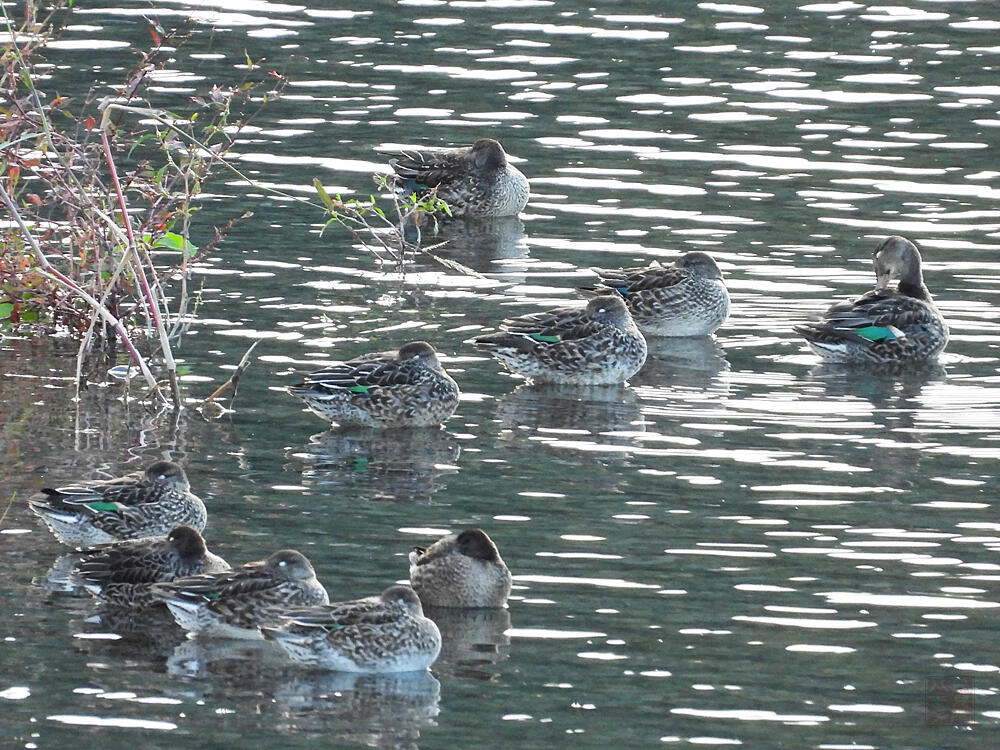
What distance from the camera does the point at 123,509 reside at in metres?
13.4

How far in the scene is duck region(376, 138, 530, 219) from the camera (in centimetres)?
2352

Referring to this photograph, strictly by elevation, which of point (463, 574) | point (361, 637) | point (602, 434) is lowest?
point (361, 637)

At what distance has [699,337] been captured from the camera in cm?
1952

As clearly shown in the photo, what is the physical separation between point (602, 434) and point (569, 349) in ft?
5.48

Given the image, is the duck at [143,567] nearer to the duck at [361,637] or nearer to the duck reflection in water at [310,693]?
the duck reflection in water at [310,693]

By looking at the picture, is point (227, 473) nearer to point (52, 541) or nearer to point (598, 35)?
point (52, 541)

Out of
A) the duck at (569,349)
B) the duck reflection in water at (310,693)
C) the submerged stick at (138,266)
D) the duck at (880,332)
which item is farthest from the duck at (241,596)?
the duck at (880,332)

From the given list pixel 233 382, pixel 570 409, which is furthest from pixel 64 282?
pixel 570 409

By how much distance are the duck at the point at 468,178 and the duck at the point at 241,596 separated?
458 inches

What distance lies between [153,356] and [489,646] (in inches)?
238

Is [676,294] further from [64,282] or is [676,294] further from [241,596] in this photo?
[241,596]

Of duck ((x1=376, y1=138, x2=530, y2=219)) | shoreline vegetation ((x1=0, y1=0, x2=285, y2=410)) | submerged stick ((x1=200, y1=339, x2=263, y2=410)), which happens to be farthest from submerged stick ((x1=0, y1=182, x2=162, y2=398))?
duck ((x1=376, y1=138, x2=530, y2=219))

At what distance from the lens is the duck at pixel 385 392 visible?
→ 1605 cm

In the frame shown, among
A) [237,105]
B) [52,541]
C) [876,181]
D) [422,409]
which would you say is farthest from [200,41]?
[52,541]
